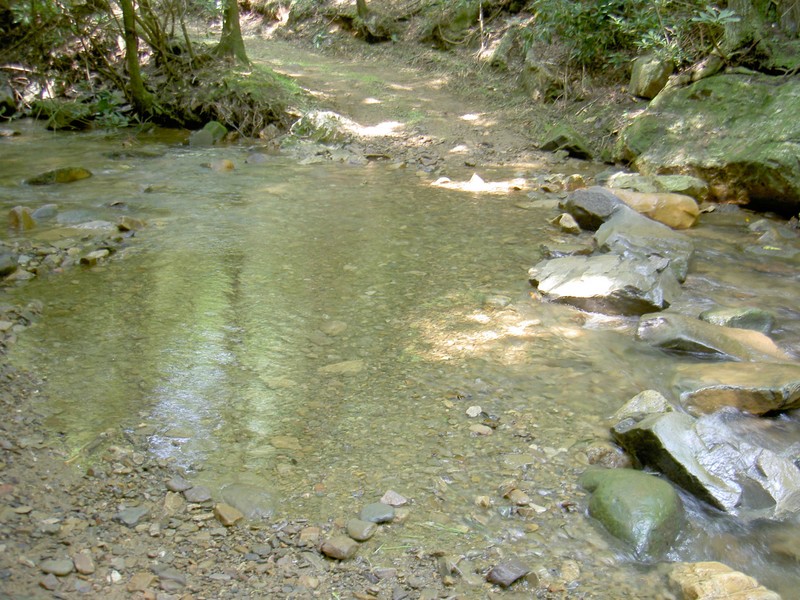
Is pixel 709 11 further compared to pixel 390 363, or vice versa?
pixel 709 11

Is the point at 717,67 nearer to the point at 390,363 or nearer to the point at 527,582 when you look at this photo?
the point at 390,363

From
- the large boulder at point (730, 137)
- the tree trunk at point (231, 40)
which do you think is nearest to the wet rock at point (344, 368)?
the large boulder at point (730, 137)

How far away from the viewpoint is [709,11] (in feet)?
21.0

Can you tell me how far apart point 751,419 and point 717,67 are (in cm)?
542

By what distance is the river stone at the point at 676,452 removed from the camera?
2.75 metres

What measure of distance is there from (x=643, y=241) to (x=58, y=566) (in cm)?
419

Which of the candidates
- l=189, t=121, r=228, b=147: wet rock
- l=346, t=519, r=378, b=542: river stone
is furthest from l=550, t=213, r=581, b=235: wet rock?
l=189, t=121, r=228, b=147: wet rock

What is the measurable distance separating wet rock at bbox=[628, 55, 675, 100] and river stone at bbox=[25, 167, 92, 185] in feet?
20.5

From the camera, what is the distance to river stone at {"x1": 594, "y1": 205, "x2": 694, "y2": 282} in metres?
4.90

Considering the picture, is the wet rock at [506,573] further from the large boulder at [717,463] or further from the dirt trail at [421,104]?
the dirt trail at [421,104]

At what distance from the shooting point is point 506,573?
229 centimetres

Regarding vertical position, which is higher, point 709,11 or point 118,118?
point 709,11

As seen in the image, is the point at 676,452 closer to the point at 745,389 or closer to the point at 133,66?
the point at 745,389

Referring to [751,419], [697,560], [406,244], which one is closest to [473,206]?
[406,244]
